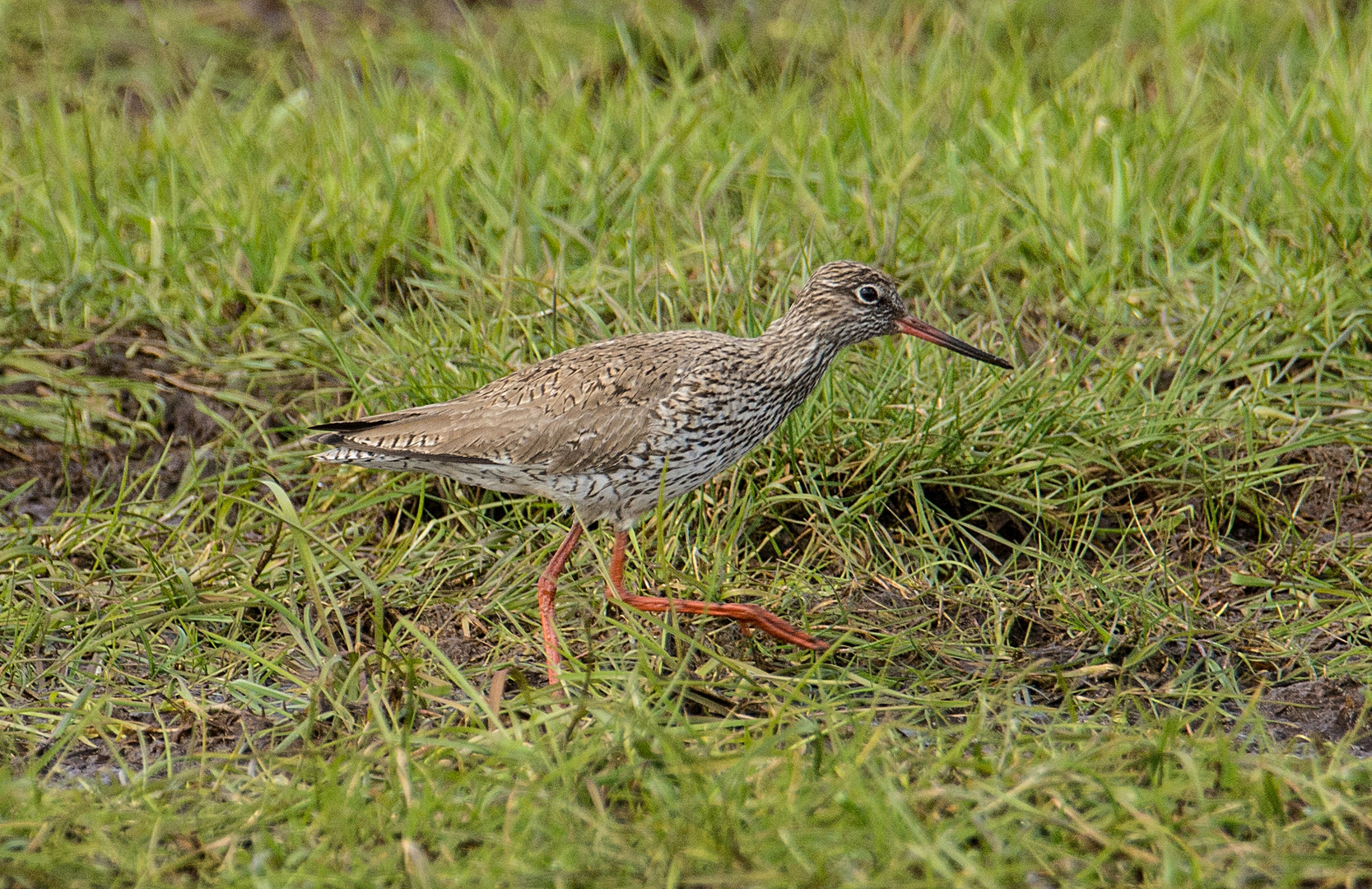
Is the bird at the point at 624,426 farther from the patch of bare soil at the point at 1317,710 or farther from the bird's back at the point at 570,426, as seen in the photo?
the patch of bare soil at the point at 1317,710

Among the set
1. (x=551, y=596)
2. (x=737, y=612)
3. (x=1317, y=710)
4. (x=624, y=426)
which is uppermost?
(x=624, y=426)

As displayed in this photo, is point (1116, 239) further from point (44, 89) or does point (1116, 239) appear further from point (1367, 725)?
point (44, 89)

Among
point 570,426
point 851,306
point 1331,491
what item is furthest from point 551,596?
point 1331,491

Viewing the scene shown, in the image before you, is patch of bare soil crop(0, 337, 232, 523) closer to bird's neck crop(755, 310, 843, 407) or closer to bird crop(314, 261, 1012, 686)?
bird crop(314, 261, 1012, 686)

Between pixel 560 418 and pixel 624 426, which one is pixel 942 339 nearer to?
pixel 624 426

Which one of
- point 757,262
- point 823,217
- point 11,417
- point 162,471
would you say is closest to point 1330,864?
point 757,262

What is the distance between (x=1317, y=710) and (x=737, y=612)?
1.85m

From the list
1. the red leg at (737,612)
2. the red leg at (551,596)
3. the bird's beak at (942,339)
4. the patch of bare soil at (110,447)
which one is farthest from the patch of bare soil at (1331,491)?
the patch of bare soil at (110,447)

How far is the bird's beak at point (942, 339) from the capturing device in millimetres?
5270

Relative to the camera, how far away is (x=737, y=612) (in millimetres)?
4879

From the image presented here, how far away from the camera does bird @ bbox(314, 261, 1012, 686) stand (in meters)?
4.90

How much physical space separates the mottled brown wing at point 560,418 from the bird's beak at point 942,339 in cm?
73

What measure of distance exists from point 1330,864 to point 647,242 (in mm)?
4094

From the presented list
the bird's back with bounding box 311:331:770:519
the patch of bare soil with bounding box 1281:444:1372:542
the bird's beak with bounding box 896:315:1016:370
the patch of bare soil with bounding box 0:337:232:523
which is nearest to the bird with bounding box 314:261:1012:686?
the bird's back with bounding box 311:331:770:519
